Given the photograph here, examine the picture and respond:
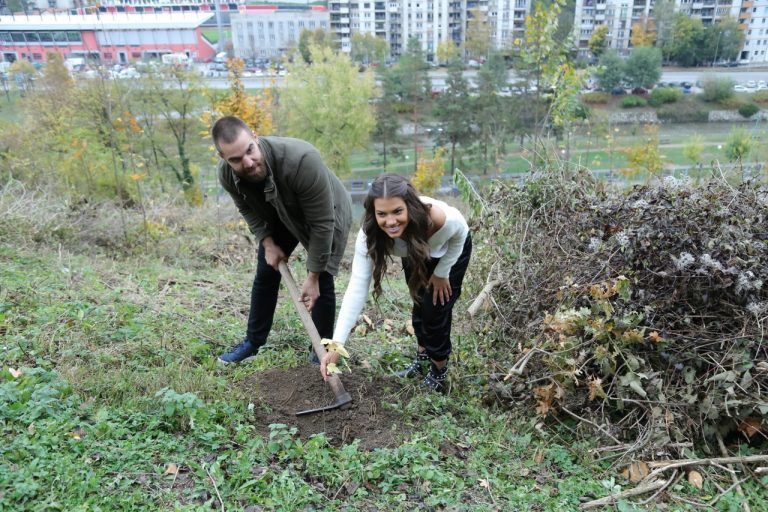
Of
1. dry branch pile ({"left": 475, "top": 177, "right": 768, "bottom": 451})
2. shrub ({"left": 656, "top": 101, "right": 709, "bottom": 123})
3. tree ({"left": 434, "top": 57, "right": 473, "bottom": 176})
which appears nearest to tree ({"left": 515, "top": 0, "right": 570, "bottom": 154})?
dry branch pile ({"left": 475, "top": 177, "right": 768, "bottom": 451})

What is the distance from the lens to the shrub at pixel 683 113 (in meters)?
25.3

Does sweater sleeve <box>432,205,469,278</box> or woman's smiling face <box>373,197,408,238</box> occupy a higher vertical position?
woman's smiling face <box>373,197,408,238</box>

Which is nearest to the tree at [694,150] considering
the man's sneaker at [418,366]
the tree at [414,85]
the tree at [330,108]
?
the tree at [414,85]

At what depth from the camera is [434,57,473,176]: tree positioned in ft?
78.9

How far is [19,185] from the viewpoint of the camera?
7715mm

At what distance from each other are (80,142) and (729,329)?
1944 cm

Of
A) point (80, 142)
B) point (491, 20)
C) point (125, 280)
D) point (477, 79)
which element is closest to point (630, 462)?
point (125, 280)

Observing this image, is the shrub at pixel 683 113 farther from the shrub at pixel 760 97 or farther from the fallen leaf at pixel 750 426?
the fallen leaf at pixel 750 426

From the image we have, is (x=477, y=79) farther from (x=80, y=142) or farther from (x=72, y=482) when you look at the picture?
(x=72, y=482)

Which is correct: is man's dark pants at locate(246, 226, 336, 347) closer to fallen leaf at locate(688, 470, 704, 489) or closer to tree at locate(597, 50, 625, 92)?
fallen leaf at locate(688, 470, 704, 489)

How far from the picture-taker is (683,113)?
2584cm

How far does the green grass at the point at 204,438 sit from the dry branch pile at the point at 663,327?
9.9 inches

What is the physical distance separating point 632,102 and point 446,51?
Answer: 929cm

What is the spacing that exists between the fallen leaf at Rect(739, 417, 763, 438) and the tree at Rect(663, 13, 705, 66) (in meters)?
24.5
